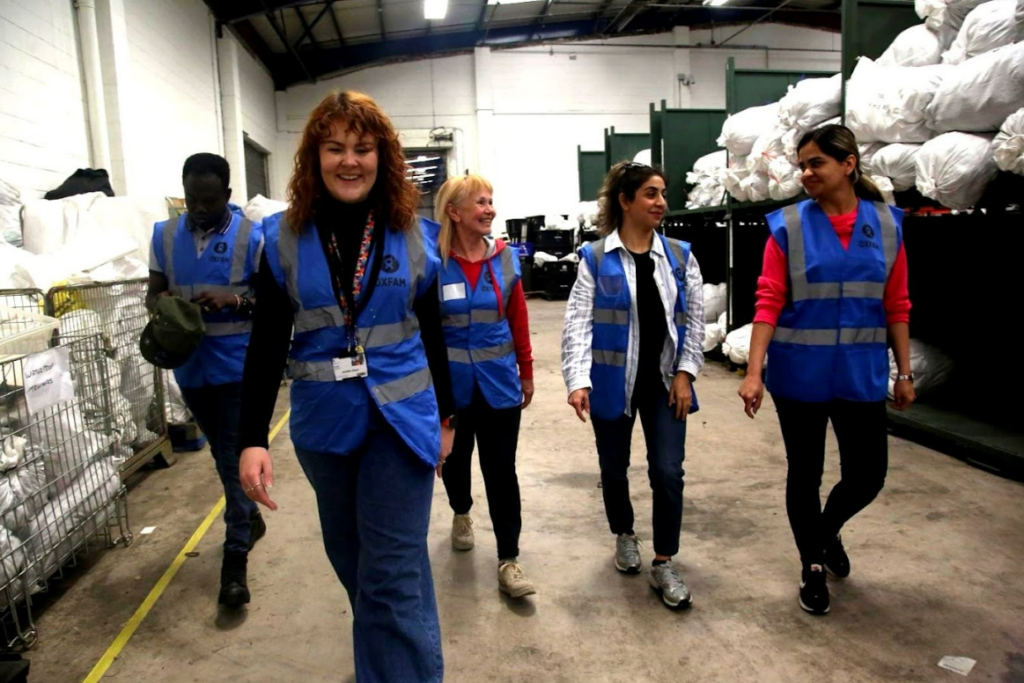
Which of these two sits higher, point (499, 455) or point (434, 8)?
point (434, 8)

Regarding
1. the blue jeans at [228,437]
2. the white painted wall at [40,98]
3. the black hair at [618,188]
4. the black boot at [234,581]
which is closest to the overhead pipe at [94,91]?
the white painted wall at [40,98]

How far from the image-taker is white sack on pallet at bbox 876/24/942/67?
3635mm

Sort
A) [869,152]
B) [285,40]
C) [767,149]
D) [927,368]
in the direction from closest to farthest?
[869,152] < [927,368] < [767,149] < [285,40]

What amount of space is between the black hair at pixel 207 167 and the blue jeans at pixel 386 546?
1288 mm

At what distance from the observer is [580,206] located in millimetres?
11016

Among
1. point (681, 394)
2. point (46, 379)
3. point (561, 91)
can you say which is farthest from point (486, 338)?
point (561, 91)

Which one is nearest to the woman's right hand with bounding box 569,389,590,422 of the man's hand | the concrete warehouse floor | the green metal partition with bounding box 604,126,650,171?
the man's hand

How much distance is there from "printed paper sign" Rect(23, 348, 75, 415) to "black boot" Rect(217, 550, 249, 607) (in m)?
0.76

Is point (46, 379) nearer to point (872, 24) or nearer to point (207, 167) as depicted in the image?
point (207, 167)

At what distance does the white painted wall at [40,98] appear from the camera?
172 inches

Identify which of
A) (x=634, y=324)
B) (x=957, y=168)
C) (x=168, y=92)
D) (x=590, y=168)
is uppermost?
(x=168, y=92)

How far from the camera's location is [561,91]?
13422 millimetres

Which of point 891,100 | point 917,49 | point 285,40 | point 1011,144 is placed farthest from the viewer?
point 285,40

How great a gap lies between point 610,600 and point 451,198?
1.44 metres
